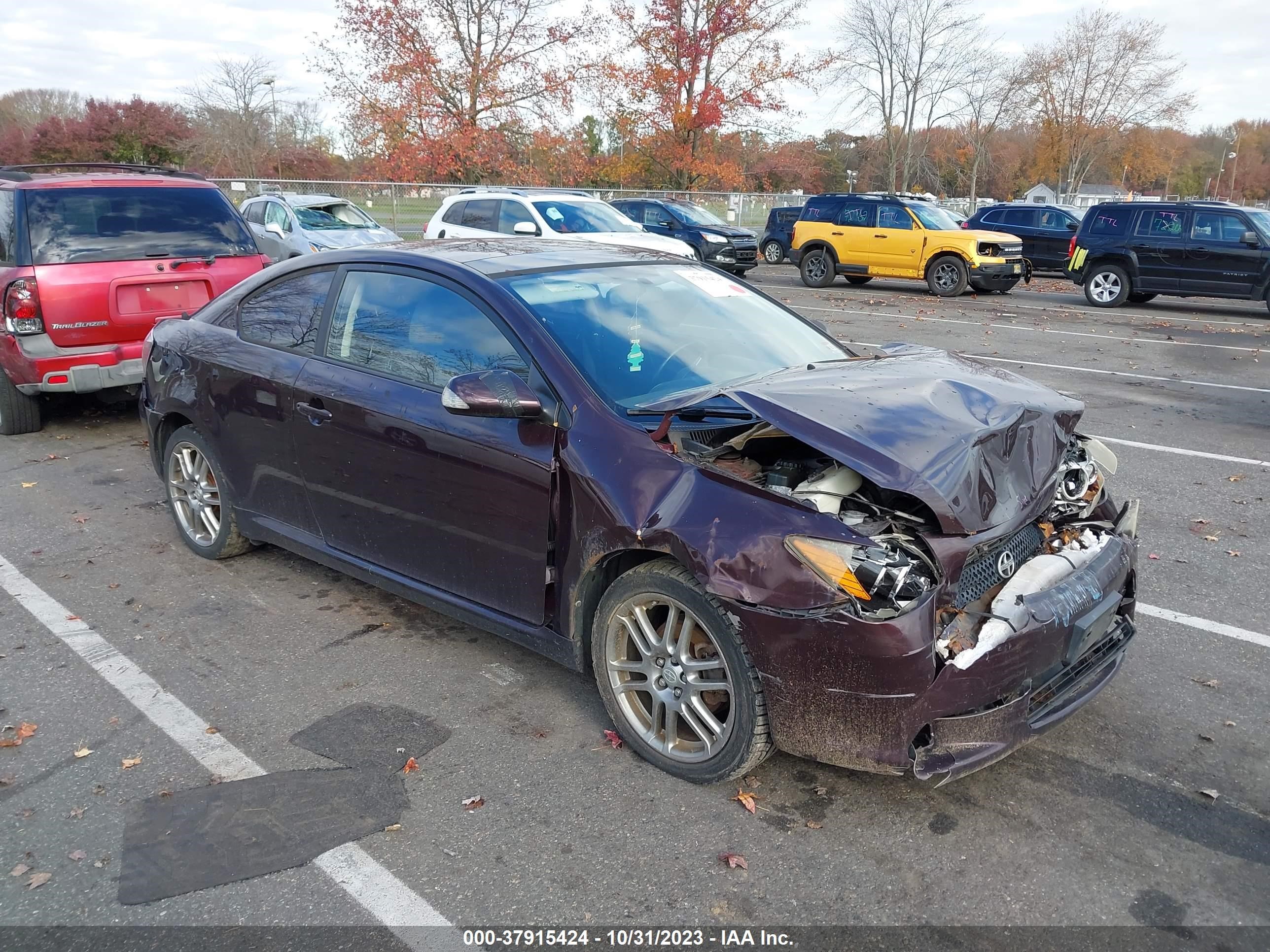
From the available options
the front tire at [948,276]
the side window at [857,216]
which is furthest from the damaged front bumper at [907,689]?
the side window at [857,216]

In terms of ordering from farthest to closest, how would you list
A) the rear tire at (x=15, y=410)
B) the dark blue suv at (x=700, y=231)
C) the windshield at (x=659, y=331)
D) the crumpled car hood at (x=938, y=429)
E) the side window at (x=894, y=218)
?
1. the dark blue suv at (x=700, y=231)
2. the side window at (x=894, y=218)
3. the rear tire at (x=15, y=410)
4. the windshield at (x=659, y=331)
5. the crumpled car hood at (x=938, y=429)

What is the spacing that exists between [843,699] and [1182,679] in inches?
76.0

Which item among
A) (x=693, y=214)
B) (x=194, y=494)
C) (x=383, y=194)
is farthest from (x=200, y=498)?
(x=383, y=194)

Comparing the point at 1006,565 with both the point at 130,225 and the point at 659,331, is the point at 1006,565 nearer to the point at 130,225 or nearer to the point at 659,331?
the point at 659,331

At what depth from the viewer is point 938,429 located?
314cm

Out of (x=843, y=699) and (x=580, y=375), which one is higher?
(x=580, y=375)

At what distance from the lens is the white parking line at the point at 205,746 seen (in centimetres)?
263

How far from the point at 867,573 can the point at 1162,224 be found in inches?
664

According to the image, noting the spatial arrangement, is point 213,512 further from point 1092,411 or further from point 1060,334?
point 1060,334

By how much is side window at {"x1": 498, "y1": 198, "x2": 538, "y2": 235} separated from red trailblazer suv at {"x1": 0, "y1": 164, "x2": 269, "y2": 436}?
7437mm

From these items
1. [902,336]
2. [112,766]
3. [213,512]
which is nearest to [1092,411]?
[902,336]

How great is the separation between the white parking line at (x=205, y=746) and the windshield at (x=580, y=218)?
11.0 m

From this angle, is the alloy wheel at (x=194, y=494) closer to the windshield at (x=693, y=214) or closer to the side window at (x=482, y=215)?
the side window at (x=482, y=215)

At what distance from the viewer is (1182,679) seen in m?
3.90
